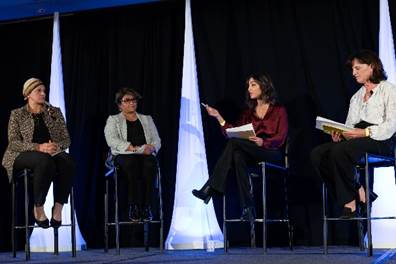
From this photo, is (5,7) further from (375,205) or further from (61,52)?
(375,205)

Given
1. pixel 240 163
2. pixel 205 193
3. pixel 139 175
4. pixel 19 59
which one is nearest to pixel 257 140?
pixel 240 163

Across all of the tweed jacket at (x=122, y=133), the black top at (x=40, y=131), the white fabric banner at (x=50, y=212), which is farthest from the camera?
the white fabric banner at (x=50, y=212)

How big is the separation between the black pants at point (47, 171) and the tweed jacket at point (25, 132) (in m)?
0.08

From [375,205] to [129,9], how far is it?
2629 millimetres

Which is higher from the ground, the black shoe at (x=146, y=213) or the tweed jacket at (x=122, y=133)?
the tweed jacket at (x=122, y=133)

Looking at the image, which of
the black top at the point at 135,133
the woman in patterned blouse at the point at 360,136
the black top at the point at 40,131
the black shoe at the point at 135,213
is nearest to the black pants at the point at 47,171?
the black top at the point at 40,131

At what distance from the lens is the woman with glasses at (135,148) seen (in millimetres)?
4879

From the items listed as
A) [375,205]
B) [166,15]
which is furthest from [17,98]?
[375,205]

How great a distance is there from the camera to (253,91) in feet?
15.7

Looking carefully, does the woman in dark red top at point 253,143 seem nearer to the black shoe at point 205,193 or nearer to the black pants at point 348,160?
the black shoe at point 205,193

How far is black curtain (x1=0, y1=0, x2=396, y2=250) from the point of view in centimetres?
500

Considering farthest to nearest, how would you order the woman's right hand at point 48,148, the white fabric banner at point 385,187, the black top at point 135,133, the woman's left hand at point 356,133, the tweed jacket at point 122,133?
the black top at point 135,133, the tweed jacket at point 122,133, the white fabric banner at point 385,187, the woman's right hand at point 48,148, the woman's left hand at point 356,133

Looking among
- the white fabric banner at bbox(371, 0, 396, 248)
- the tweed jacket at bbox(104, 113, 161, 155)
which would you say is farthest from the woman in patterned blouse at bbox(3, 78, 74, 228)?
the white fabric banner at bbox(371, 0, 396, 248)

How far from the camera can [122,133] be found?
5.14 meters
